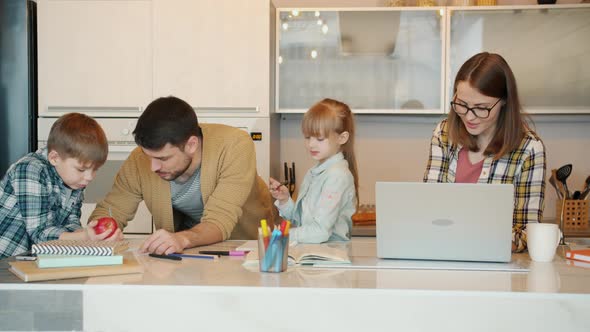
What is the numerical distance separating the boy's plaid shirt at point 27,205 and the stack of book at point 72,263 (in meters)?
0.46

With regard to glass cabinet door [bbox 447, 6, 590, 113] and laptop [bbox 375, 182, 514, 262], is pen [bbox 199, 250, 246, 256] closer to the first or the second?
laptop [bbox 375, 182, 514, 262]

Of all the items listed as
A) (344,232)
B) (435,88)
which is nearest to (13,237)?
(344,232)

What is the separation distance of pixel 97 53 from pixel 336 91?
127 cm

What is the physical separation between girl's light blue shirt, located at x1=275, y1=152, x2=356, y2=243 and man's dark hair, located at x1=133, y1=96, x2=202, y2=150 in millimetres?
453

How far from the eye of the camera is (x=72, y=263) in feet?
5.31

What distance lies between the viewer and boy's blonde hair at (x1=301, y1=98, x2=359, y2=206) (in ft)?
8.09

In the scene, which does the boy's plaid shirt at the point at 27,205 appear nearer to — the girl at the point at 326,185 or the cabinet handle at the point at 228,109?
the girl at the point at 326,185

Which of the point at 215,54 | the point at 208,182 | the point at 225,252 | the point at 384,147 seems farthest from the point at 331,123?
the point at 384,147

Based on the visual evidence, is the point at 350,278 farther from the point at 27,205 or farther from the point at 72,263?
the point at 27,205

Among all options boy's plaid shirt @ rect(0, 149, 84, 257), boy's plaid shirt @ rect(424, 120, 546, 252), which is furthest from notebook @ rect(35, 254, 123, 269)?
boy's plaid shirt @ rect(424, 120, 546, 252)

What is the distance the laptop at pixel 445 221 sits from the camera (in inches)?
67.4

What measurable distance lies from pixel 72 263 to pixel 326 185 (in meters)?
0.95

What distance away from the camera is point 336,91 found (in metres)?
3.70

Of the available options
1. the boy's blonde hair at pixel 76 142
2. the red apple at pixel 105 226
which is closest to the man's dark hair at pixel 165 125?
the boy's blonde hair at pixel 76 142
